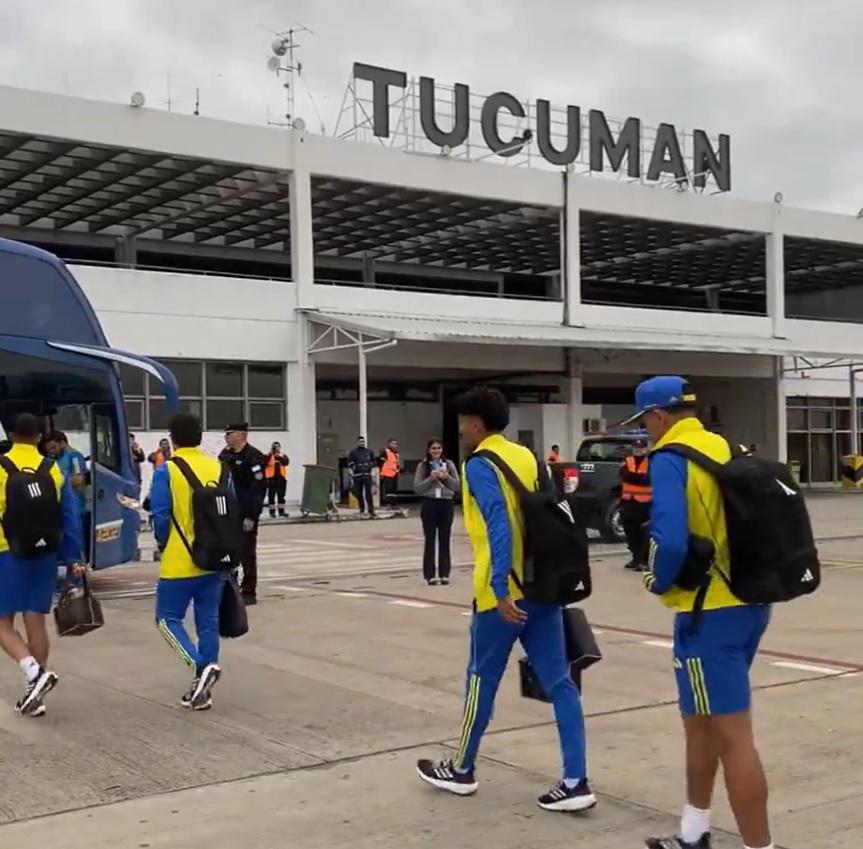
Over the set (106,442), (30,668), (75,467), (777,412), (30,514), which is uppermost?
(777,412)

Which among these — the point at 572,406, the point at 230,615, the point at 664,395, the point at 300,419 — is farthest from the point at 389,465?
the point at 664,395

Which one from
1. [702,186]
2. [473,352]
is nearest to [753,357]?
[702,186]

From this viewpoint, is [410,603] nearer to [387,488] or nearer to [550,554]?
[550,554]

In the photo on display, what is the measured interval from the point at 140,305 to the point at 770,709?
21292 millimetres

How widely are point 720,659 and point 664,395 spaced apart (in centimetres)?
97

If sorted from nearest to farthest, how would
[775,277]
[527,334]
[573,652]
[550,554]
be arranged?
[550,554] < [573,652] < [527,334] < [775,277]

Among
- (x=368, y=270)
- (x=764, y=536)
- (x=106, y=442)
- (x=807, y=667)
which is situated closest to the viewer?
(x=764, y=536)

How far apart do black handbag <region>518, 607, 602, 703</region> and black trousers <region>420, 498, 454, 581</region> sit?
8026 mm

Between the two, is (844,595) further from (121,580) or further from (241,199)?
(241,199)

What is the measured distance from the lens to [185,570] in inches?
278

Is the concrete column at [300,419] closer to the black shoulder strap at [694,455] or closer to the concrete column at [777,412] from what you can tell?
the concrete column at [777,412]

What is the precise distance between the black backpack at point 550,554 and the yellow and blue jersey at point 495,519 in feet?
0.15

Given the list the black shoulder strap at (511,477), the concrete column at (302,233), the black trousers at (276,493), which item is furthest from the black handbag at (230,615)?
the concrete column at (302,233)

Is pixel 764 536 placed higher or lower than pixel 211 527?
higher
